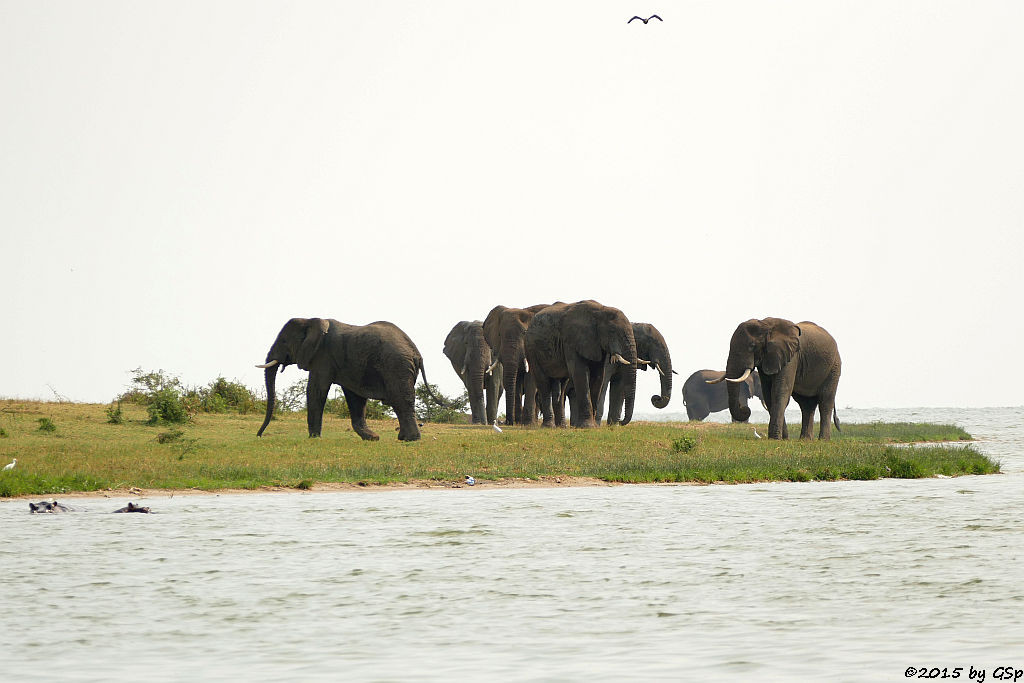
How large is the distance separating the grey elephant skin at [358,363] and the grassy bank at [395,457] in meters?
0.86

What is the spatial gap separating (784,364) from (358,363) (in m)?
10.5

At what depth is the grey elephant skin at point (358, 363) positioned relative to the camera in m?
27.9

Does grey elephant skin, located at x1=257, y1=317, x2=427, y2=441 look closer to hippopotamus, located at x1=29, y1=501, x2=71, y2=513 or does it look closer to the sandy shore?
the sandy shore

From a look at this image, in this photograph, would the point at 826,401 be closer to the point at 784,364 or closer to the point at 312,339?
the point at 784,364

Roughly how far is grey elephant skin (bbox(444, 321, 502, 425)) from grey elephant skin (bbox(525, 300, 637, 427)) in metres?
6.82

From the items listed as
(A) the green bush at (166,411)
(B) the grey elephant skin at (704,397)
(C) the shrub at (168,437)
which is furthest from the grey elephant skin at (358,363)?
(B) the grey elephant skin at (704,397)

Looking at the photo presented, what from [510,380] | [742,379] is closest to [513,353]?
[510,380]

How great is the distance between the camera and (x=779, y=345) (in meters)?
31.3

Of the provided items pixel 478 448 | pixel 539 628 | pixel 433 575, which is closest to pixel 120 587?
pixel 433 575

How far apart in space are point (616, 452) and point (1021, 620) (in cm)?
1566

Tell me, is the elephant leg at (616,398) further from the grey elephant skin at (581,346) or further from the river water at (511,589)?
the river water at (511,589)

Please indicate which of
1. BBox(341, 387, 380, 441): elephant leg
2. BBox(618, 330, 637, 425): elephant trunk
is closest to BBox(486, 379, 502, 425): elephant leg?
BBox(618, 330, 637, 425): elephant trunk

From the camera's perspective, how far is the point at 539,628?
10.1 meters

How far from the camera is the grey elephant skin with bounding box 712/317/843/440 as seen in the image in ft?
103
